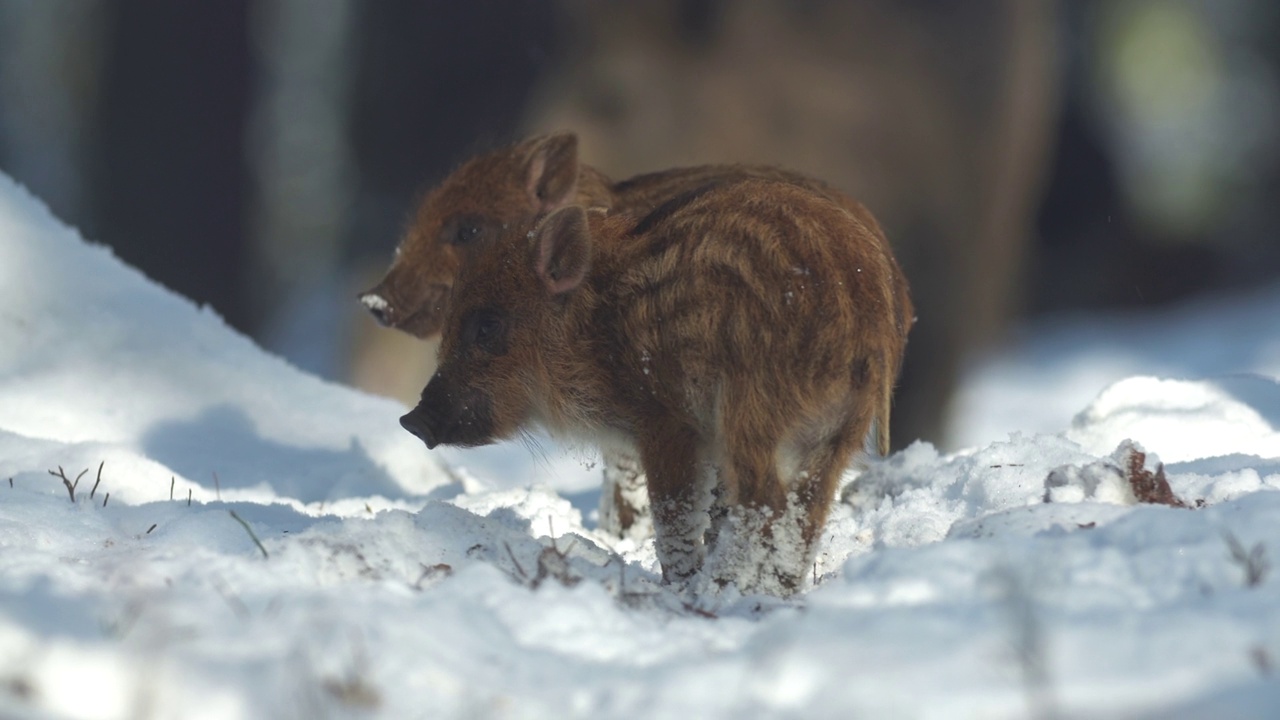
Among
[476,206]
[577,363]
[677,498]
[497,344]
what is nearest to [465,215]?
[476,206]

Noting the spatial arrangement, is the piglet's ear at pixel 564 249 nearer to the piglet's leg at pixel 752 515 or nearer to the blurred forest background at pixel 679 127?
the piglet's leg at pixel 752 515

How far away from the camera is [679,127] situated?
9.35 meters

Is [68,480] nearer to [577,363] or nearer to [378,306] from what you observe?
[577,363]

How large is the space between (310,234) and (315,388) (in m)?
14.2

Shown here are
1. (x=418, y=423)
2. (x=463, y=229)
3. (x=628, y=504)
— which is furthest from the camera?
(x=463, y=229)

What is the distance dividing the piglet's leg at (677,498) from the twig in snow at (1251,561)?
4.95 ft

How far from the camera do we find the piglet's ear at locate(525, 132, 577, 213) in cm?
588

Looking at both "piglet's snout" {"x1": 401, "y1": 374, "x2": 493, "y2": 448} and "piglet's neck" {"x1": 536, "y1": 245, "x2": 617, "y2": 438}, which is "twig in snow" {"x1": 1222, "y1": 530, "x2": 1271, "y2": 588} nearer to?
"piglet's neck" {"x1": 536, "y1": 245, "x2": 617, "y2": 438}

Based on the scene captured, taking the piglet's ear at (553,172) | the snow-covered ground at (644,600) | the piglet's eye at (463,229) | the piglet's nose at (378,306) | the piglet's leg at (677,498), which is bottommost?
the snow-covered ground at (644,600)

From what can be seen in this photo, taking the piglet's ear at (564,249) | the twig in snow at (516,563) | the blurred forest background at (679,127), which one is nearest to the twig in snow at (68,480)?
the twig in snow at (516,563)

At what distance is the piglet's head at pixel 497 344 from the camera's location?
410cm

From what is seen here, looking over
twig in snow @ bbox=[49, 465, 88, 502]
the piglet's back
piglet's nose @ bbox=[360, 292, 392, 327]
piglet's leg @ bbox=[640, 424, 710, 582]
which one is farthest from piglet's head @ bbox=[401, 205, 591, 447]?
piglet's nose @ bbox=[360, 292, 392, 327]

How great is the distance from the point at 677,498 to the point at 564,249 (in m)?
0.79

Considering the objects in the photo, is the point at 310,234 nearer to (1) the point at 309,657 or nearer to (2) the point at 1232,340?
(2) the point at 1232,340
